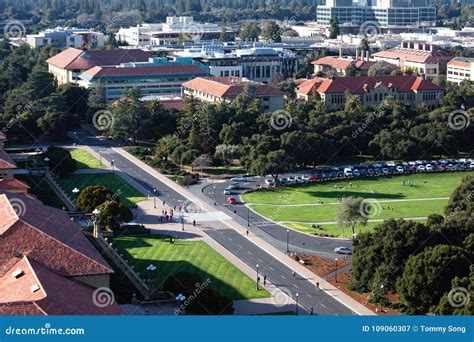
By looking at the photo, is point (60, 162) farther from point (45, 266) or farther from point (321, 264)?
point (45, 266)

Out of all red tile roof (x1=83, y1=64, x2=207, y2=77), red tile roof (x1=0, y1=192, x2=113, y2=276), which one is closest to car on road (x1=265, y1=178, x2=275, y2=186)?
red tile roof (x1=0, y1=192, x2=113, y2=276)

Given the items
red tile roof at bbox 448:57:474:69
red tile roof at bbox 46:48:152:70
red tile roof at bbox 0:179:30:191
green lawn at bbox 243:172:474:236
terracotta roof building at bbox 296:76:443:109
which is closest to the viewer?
red tile roof at bbox 0:179:30:191

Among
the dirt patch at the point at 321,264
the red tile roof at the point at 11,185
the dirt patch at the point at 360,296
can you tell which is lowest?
the dirt patch at the point at 321,264

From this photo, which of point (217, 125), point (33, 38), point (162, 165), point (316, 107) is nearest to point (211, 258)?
point (162, 165)

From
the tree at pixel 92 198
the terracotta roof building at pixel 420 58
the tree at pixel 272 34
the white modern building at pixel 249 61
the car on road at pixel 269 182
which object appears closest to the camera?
the tree at pixel 92 198

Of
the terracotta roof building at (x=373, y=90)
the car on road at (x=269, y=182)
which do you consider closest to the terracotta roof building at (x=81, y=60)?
the terracotta roof building at (x=373, y=90)

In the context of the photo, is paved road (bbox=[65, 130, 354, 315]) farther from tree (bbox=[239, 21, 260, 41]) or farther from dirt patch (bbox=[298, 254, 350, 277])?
tree (bbox=[239, 21, 260, 41])

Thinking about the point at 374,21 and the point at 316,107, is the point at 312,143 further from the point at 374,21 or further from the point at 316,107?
the point at 374,21

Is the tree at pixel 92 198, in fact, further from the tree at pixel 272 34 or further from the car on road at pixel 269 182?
the tree at pixel 272 34

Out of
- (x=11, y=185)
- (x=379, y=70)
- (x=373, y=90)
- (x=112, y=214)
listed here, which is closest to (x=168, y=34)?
(x=379, y=70)
